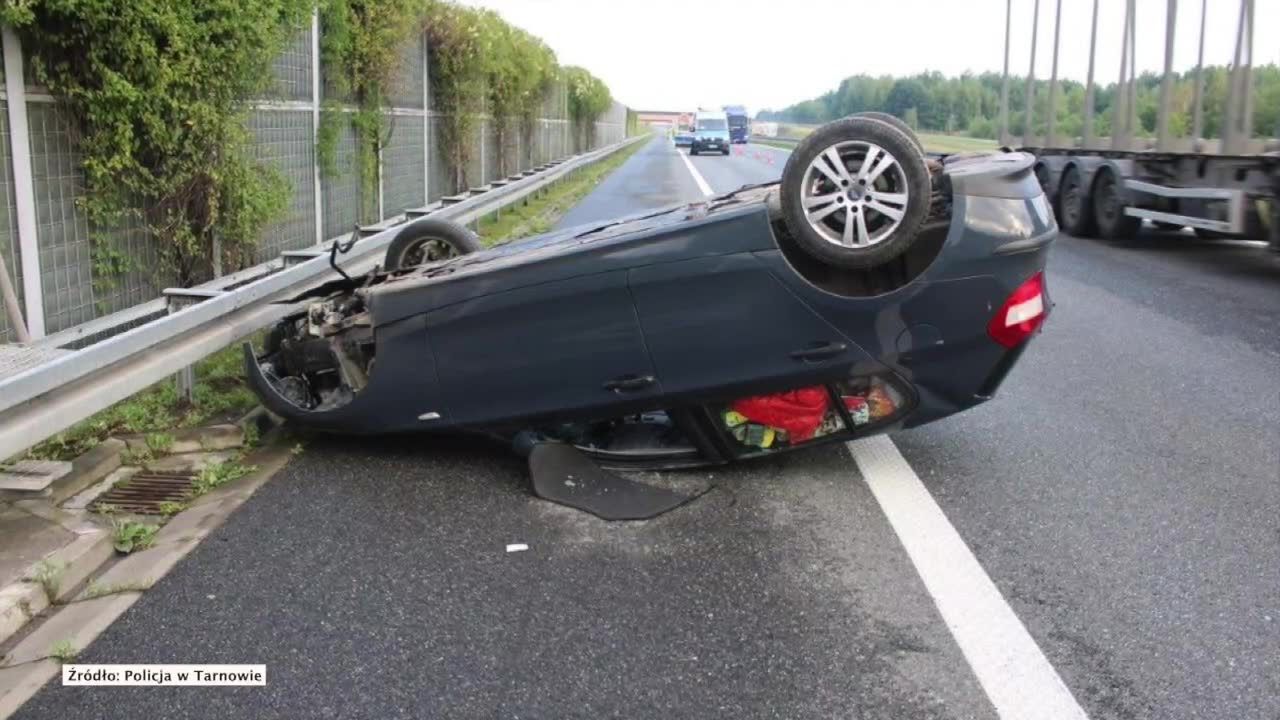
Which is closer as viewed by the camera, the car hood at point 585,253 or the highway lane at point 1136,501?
the highway lane at point 1136,501

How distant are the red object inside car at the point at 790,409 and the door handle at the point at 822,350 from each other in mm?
205

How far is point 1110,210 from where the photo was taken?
1532 centimetres

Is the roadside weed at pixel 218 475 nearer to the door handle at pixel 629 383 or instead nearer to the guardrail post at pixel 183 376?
the guardrail post at pixel 183 376

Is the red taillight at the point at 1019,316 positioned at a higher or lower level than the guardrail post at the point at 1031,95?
lower

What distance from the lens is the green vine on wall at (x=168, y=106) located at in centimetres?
564

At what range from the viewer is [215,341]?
5590 mm

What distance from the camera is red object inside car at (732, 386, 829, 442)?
4898 mm

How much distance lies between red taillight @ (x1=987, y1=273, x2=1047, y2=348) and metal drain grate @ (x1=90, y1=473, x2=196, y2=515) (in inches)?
138

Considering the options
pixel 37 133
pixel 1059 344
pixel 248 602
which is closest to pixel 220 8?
pixel 37 133

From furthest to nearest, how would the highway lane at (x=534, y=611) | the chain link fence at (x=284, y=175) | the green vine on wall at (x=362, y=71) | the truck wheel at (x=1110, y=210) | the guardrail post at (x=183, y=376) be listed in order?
1. the truck wheel at (x=1110, y=210)
2. the green vine on wall at (x=362, y=71)
3. the guardrail post at (x=183, y=376)
4. the chain link fence at (x=284, y=175)
5. the highway lane at (x=534, y=611)

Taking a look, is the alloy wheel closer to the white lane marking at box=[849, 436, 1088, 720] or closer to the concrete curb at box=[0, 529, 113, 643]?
the white lane marking at box=[849, 436, 1088, 720]

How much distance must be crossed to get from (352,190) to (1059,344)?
20.6 feet

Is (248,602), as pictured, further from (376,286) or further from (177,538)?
(376,286)

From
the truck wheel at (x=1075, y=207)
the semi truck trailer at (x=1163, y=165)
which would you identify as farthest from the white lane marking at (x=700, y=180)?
the truck wheel at (x=1075, y=207)
